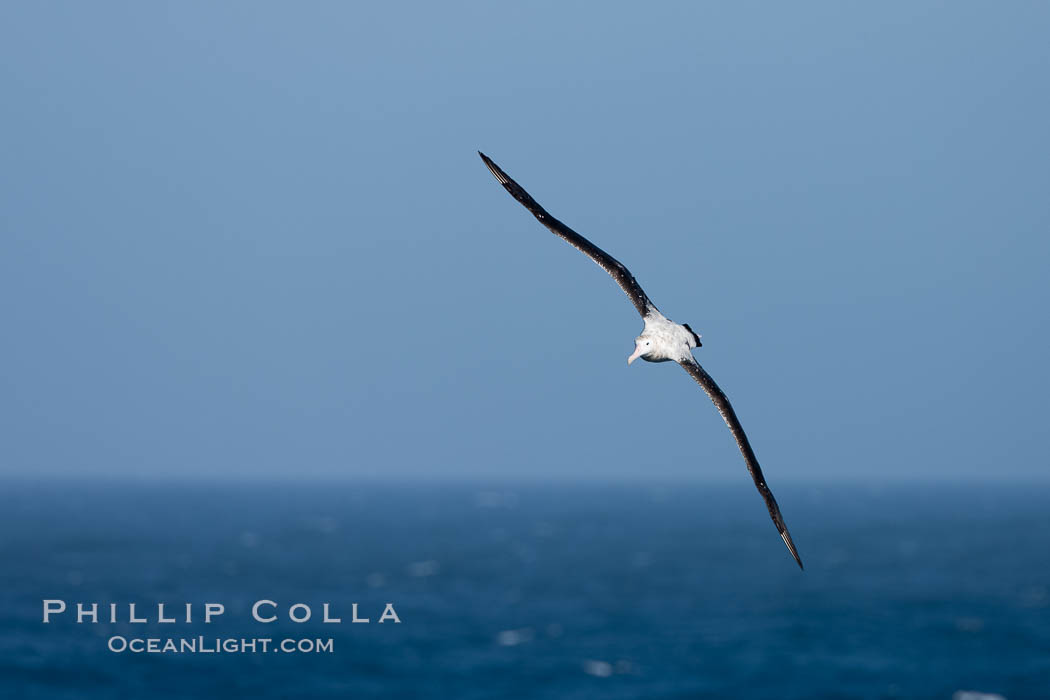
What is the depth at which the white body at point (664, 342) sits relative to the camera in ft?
59.1

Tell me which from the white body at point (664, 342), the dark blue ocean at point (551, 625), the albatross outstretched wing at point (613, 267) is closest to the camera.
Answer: the white body at point (664, 342)

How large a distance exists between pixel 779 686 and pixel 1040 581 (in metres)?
67.1

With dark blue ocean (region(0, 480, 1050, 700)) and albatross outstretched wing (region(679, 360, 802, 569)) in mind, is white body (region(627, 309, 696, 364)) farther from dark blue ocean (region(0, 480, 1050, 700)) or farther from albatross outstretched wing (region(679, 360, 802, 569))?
dark blue ocean (region(0, 480, 1050, 700))

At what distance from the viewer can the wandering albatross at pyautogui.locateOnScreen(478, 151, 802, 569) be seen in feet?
59.2

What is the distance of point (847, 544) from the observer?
191 metres

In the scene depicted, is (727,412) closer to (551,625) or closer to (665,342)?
(665,342)

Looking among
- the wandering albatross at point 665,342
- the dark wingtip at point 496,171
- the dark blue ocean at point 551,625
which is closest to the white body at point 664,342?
the wandering albatross at point 665,342

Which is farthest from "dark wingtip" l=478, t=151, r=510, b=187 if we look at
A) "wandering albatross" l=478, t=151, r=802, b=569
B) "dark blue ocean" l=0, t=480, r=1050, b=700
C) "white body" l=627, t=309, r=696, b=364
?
"dark blue ocean" l=0, t=480, r=1050, b=700

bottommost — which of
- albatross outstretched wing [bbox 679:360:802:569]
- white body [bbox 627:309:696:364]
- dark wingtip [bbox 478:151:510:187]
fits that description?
albatross outstretched wing [bbox 679:360:802:569]

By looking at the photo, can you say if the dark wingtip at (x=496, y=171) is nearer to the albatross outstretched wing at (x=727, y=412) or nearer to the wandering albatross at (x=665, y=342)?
the wandering albatross at (x=665, y=342)

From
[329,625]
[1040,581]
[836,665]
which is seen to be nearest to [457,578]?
[329,625]

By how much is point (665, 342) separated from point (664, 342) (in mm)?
16

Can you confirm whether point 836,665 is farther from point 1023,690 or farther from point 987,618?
point 987,618

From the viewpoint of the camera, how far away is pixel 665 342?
711 inches
